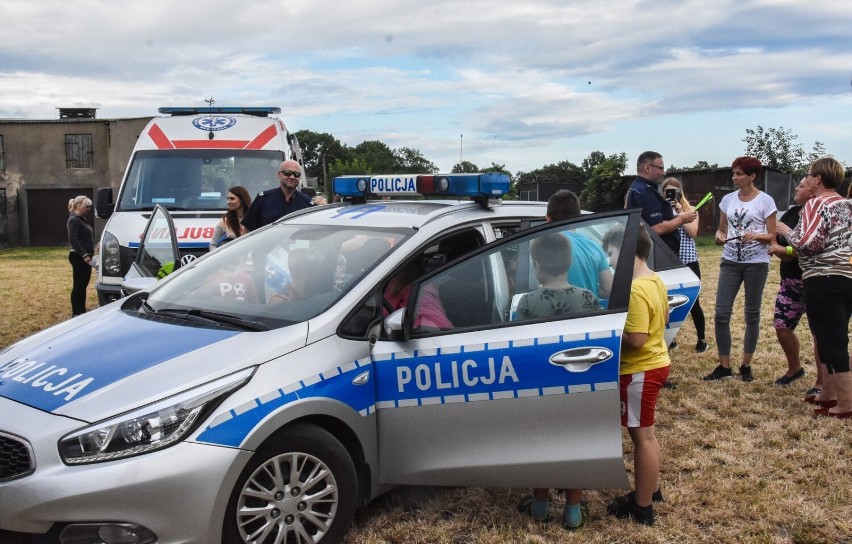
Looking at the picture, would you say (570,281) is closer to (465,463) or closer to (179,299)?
(465,463)

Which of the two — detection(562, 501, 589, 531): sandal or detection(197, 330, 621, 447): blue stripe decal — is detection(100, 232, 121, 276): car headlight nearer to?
detection(197, 330, 621, 447): blue stripe decal

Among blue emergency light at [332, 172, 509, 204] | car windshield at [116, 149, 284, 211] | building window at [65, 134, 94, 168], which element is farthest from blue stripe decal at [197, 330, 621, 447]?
building window at [65, 134, 94, 168]

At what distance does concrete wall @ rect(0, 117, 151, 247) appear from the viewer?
37062mm

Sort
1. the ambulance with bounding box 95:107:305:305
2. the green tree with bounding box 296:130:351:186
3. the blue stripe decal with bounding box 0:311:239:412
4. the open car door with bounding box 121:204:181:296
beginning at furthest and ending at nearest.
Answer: the green tree with bounding box 296:130:351:186 → the ambulance with bounding box 95:107:305:305 → the open car door with bounding box 121:204:181:296 → the blue stripe decal with bounding box 0:311:239:412

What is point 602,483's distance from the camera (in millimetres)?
3453

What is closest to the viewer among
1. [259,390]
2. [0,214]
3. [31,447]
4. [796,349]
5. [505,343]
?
[31,447]

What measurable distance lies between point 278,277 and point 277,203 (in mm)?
2683

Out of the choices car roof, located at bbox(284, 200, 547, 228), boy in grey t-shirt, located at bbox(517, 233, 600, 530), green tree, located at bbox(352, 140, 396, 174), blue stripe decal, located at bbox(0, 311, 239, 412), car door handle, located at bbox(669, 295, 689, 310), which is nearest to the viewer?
blue stripe decal, located at bbox(0, 311, 239, 412)

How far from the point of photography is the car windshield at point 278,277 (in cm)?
355

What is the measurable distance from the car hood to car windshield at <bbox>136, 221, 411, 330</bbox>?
0.17 metres

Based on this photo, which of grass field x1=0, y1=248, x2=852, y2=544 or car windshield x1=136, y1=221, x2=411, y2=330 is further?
grass field x1=0, y1=248, x2=852, y2=544

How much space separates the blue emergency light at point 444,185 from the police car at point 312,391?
195 millimetres

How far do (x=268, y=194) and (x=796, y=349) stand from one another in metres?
4.37

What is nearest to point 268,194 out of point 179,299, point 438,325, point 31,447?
point 179,299
